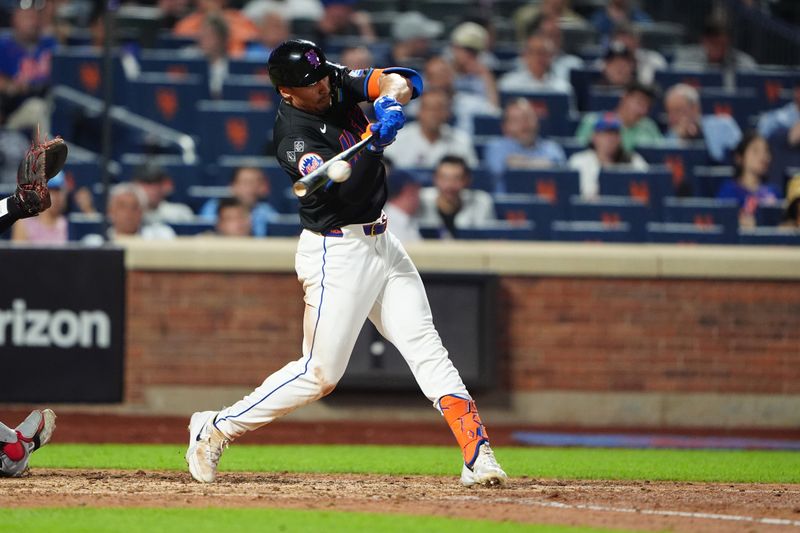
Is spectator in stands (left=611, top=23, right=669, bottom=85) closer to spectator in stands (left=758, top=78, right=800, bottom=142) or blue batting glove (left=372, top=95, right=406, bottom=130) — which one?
spectator in stands (left=758, top=78, right=800, bottom=142)

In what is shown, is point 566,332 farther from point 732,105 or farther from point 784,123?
point 732,105

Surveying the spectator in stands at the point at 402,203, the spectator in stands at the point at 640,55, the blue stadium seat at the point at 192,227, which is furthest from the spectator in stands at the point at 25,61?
the spectator in stands at the point at 640,55

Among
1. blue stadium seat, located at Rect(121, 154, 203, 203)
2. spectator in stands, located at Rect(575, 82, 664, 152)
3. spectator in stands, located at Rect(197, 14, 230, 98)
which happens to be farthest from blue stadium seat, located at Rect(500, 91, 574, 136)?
blue stadium seat, located at Rect(121, 154, 203, 203)

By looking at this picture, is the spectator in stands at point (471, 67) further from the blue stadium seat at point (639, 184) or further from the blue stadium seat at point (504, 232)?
the blue stadium seat at point (504, 232)

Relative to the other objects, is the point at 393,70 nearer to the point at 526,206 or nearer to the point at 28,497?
the point at 28,497

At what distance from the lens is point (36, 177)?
6180mm

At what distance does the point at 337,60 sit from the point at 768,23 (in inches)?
208

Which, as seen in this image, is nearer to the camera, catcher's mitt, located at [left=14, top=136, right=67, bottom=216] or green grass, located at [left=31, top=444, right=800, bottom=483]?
catcher's mitt, located at [left=14, top=136, right=67, bottom=216]

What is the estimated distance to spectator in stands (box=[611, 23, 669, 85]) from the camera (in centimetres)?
1420

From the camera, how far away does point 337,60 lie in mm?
13508

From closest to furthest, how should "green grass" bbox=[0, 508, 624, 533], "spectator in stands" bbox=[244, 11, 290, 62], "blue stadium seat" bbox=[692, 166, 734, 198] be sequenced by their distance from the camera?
"green grass" bbox=[0, 508, 624, 533], "blue stadium seat" bbox=[692, 166, 734, 198], "spectator in stands" bbox=[244, 11, 290, 62]

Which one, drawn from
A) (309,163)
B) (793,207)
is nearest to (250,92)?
(793,207)

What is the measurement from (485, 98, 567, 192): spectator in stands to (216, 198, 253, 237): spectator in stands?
2.30 metres

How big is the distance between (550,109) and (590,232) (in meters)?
1.98
